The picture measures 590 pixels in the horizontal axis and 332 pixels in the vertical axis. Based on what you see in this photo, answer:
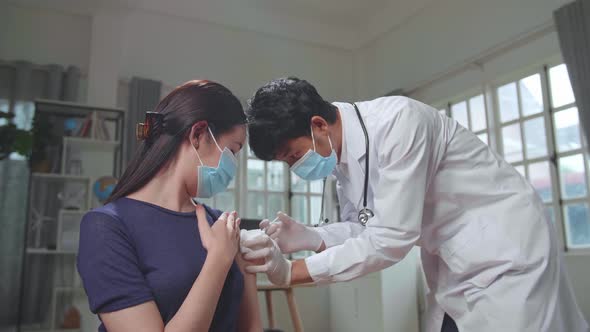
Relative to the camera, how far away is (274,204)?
17.5 ft

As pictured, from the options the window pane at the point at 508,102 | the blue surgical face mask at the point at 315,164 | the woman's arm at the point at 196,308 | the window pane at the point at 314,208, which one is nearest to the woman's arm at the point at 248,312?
the woman's arm at the point at 196,308

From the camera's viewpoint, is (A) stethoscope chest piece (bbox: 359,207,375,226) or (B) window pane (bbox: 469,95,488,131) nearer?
(A) stethoscope chest piece (bbox: 359,207,375,226)

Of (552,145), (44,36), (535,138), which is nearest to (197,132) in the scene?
(552,145)

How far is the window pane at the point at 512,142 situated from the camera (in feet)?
13.5

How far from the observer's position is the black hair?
1.22 meters

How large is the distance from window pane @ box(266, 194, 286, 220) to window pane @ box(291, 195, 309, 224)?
11cm

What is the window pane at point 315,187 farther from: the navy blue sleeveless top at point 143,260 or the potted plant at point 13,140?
the navy blue sleeveless top at point 143,260

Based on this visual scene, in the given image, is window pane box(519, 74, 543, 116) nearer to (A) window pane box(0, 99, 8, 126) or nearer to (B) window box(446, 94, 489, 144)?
(B) window box(446, 94, 489, 144)

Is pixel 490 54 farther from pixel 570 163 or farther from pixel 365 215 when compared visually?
pixel 365 215

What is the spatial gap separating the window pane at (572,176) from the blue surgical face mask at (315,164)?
9.23 ft

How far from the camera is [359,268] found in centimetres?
129

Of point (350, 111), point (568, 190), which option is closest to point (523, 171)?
point (568, 190)

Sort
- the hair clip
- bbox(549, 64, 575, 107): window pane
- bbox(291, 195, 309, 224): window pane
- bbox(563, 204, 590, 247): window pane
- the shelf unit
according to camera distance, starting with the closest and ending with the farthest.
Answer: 1. the hair clip
2. bbox(563, 204, 590, 247): window pane
3. bbox(549, 64, 575, 107): window pane
4. the shelf unit
5. bbox(291, 195, 309, 224): window pane

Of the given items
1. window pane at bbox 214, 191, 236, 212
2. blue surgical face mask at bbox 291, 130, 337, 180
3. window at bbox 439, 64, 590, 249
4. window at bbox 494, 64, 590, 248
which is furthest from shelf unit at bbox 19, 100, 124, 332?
window at bbox 494, 64, 590, 248
